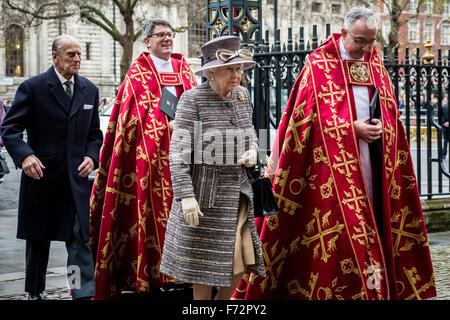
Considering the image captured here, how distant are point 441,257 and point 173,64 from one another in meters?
3.14

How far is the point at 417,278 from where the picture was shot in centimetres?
525

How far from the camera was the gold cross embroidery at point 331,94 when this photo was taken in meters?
5.13

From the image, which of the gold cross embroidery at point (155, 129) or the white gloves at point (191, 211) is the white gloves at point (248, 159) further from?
the gold cross embroidery at point (155, 129)

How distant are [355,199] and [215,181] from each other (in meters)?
0.91

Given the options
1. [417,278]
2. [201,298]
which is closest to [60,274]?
[201,298]

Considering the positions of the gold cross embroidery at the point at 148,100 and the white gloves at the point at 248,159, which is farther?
the gold cross embroidery at the point at 148,100

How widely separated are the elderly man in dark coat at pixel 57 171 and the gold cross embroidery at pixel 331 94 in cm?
166

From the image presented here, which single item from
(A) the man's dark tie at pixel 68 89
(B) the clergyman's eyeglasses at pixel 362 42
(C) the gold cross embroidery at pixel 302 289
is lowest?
(C) the gold cross embroidery at pixel 302 289

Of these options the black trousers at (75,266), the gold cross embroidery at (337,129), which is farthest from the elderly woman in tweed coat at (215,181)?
the black trousers at (75,266)

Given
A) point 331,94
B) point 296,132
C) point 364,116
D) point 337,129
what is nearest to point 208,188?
point 296,132

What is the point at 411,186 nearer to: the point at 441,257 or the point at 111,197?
the point at 111,197

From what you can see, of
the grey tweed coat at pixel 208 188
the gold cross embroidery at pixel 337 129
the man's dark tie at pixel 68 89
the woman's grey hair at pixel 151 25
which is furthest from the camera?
the woman's grey hair at pixel 151 25

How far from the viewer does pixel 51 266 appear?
7574 mm

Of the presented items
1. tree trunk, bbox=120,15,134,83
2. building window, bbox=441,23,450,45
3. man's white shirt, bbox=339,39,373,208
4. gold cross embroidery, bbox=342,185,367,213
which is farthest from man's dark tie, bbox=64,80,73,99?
building window, bbox=441,23,450,45
